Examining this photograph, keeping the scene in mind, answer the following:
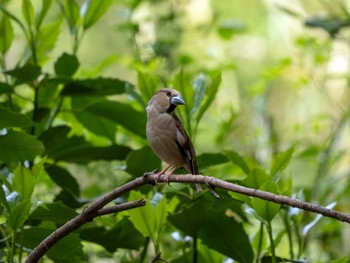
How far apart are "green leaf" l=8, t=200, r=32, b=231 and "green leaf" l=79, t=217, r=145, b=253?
0.82ft

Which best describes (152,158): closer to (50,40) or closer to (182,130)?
(182,130)

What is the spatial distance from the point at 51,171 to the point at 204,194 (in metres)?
0.39

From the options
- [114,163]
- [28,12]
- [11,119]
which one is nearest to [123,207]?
[11,119]

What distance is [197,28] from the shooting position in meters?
2.60

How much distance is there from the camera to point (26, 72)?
1396mm

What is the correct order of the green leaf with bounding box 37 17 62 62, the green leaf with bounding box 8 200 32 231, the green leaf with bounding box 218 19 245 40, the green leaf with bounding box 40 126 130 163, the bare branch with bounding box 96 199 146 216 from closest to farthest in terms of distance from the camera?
the bare branch with bounding box 96 199 146 216
the green leaf with bounding box 8 200 32 231
the green leaf with bounding box 40 126 130 163
the green leaf with bounding box 37 17 62 62
the green leaf with bounding box 218 19 245 40

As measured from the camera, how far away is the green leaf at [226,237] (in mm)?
1272

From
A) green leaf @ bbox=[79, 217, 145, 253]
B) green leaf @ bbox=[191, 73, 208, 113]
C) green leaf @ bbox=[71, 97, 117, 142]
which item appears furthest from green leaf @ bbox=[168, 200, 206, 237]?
green leaf @ bbox=[71, 97, 117, 142]

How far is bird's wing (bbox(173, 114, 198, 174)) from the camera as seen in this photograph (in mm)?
1314

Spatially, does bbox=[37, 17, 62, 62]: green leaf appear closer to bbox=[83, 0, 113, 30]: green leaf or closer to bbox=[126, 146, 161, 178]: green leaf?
bbox=[83, 0, 113, 30]: green leaf

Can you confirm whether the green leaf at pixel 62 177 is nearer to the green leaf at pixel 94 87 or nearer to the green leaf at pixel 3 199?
the green leaf at pixel 94 87

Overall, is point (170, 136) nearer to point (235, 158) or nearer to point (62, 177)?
point (235, 158)

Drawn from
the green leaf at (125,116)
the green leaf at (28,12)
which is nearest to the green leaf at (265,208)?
the green leaf at (125,116)

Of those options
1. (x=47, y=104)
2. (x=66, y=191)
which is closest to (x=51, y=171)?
(x=66, y=191)
